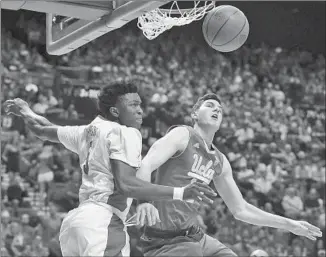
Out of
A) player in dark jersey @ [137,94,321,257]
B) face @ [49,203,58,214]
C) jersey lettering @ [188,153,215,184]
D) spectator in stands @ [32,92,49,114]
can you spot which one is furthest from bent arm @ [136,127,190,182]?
spectator in stands @ [32,92,49,114]

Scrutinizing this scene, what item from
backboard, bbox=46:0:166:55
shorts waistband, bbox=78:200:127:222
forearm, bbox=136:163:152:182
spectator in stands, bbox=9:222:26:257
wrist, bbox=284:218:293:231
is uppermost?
backboard, bbox=46:0:166:55

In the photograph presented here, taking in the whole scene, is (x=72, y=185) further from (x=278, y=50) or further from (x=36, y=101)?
(x=278, y=50)

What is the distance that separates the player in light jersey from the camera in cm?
362

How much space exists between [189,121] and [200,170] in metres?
8.91

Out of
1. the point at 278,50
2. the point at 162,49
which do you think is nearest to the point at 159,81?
the point at 162,49

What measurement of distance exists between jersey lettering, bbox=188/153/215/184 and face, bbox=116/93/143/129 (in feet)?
3.12

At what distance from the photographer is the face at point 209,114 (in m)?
5.01

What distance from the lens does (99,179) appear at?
3770mm

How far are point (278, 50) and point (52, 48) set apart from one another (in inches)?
511

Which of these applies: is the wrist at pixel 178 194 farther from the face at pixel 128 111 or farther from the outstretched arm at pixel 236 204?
the outstretched arm at pixel 236 204

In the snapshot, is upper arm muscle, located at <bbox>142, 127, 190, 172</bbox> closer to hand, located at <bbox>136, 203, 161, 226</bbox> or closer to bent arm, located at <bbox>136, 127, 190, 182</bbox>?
bent arm, located at <bbox>136, 127, 190, 182</bbox>

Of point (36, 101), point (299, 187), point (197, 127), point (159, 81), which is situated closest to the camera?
point (197, 127)

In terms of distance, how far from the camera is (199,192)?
11.5 ft

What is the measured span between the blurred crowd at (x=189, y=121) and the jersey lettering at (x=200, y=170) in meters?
6.38
